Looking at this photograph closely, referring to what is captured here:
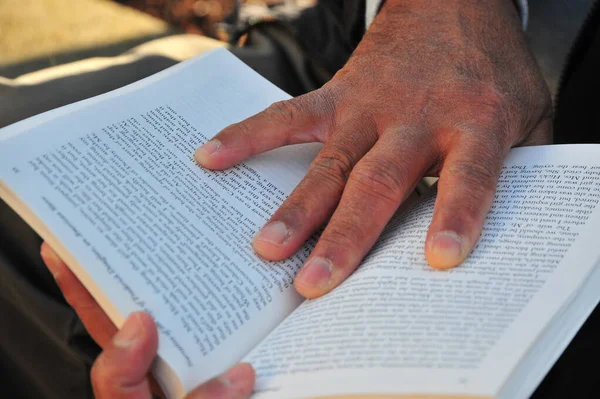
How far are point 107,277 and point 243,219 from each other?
0.68 ft

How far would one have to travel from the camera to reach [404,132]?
2.97 feet

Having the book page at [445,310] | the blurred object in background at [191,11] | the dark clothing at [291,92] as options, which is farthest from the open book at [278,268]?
the blurred object in background at [191,11]

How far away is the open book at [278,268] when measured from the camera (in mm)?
629

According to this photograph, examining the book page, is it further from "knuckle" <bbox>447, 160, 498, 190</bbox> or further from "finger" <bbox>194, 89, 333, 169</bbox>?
"finger" <bbox>194, 89, 333, 169</bbox>

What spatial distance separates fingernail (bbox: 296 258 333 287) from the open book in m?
0.03

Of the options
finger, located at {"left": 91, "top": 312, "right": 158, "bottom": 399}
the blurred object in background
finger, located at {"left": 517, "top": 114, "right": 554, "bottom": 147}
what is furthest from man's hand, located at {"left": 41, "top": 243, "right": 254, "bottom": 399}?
the blurred object in background

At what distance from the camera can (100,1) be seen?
184 cm

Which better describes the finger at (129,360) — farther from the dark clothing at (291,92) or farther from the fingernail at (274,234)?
the dark clothing at (291,92)

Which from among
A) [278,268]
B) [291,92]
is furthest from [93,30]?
[278,268]

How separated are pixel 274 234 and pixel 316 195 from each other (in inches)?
3.8

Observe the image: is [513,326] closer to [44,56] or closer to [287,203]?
[287,203]

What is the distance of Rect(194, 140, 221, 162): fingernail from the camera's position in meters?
0.86

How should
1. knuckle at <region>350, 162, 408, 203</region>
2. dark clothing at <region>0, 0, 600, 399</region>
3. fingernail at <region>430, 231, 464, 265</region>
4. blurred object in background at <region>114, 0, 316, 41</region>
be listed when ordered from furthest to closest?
blurred object in background at <region>114, 0, 316, 41</region> < dark clothing at <region>0, 0, 600, 399</region> < knuckle at <region>350, 162, 408, 203</region> < fingernail at <region>430, 231, 464, 265</region>

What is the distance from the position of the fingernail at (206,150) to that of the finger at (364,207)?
20cm
